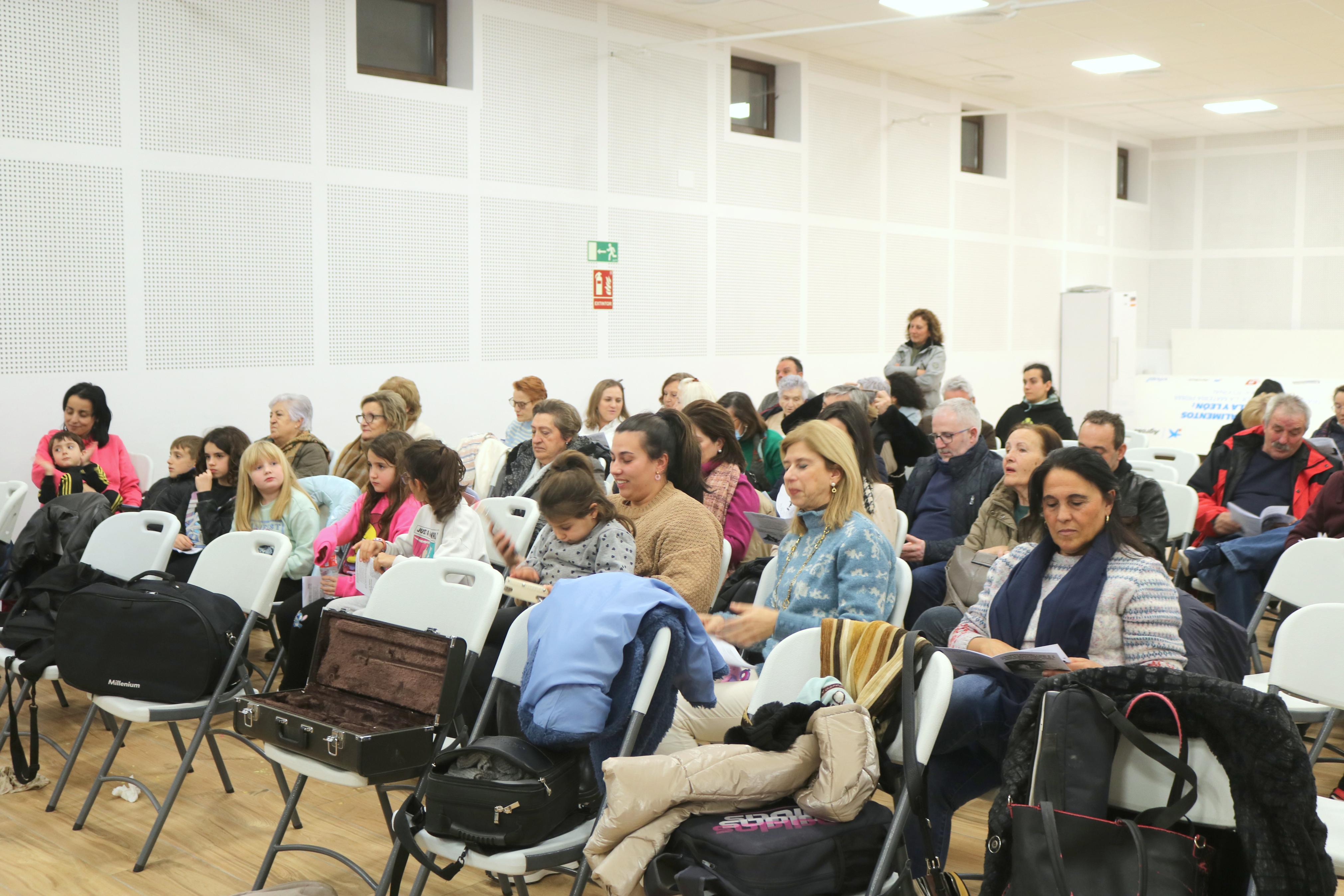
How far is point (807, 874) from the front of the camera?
7.48 feet

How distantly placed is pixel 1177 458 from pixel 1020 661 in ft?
15.7

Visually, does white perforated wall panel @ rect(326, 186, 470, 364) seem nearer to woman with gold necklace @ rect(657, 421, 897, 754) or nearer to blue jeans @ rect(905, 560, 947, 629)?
blue jeans @ rect(905, 560, 947, 629)

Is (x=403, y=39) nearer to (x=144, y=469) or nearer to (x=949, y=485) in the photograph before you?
(x=144, y=469)

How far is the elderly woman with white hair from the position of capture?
20.0ft

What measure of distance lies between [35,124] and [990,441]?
624 cm

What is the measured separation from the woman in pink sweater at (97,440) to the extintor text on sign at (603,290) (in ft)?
13.1

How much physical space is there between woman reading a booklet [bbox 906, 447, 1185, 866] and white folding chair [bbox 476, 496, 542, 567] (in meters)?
2.08

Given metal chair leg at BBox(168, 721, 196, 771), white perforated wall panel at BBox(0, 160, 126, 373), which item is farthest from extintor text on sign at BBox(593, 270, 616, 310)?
metal chair leg at BBox(168, 721, 196, 771)

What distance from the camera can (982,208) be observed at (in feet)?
43.4

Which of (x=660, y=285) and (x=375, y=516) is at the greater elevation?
(x=660, y=285)

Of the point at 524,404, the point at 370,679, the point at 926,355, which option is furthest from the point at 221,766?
the point at 926,355

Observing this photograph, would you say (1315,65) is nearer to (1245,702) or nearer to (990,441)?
(990,441)

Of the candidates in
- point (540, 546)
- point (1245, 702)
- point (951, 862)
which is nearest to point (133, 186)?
point (540, 546)

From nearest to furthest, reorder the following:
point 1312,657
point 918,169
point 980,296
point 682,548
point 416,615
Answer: point 1312,657
point 416,615
point 682,548
point 918,169
point 980,296
